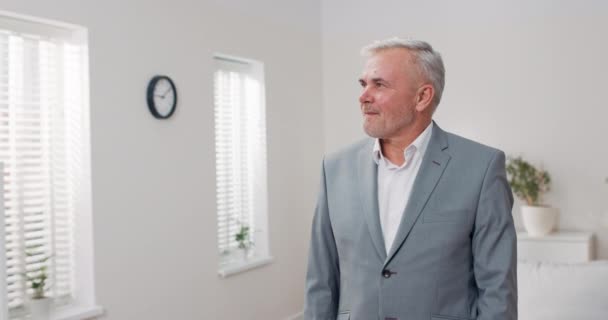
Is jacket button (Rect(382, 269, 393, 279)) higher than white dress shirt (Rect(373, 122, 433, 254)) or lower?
lower

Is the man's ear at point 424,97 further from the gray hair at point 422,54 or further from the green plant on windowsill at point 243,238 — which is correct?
the green plant on windowsill at point 243,238

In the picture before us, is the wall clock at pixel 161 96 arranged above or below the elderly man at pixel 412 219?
above

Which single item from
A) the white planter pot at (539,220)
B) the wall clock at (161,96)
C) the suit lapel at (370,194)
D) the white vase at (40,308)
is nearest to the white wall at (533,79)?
the white planter pot at (539,220)

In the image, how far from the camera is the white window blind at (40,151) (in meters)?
3.01

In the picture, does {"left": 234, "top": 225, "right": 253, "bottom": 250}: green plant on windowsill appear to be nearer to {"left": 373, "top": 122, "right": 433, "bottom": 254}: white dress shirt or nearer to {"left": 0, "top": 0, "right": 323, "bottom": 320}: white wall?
{"left": 0, "top": 0, "right": 323, "bottom": 320}: white wall

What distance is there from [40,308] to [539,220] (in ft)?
10.5

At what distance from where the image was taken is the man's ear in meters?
1.86

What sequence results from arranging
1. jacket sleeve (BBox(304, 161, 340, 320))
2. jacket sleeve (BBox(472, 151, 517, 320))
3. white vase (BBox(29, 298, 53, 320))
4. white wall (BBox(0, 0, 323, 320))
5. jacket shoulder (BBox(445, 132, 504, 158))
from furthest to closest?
white wall (BBox(0, 0, 323, 320)), white vase (BBox(29, 298, 53, 320)), jacket sleeve (BBox(304, 161, 340, 320)), jacket shoulder (BBox(445, 132, 504, 158)), jacket sleeve (BBox(472, 151, 517, 320))

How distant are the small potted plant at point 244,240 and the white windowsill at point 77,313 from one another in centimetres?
141

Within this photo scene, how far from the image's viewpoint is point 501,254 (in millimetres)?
1721

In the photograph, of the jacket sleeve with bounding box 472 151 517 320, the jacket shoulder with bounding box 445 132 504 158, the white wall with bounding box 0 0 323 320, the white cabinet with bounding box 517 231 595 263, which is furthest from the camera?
the white cabinet with bounding box 517 231 595 263

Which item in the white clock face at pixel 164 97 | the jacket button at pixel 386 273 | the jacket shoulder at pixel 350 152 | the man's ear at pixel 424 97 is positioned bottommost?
the jacket button at pixel 386 273

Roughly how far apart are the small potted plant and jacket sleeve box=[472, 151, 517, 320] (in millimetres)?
2918

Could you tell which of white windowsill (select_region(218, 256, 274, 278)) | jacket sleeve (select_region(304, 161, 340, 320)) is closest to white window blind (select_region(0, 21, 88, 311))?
white windowsill (select_region(218, 256, 274, 278))
